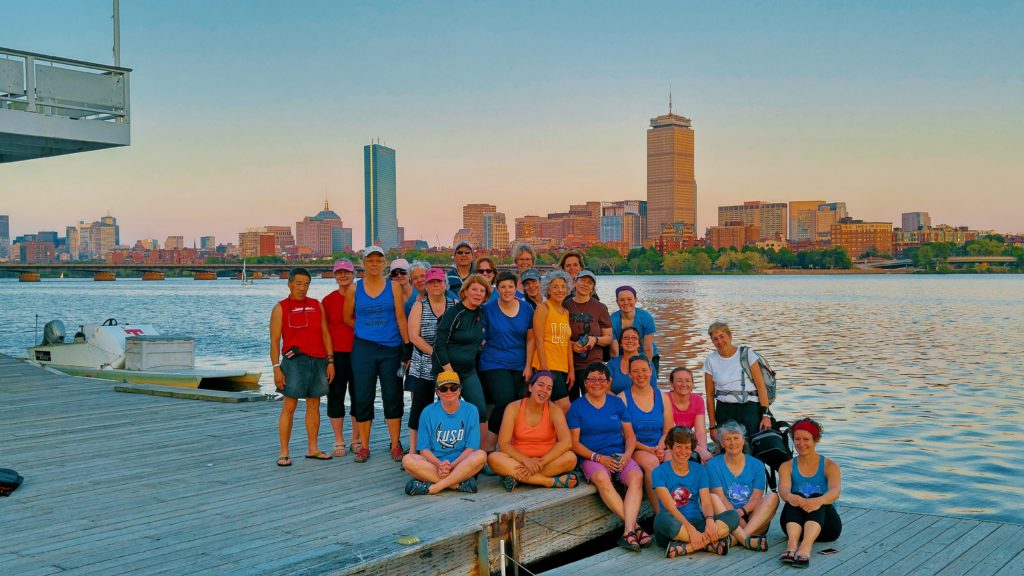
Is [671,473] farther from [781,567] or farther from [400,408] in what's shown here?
[400,408]

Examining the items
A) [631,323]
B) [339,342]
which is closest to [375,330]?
[339,342]

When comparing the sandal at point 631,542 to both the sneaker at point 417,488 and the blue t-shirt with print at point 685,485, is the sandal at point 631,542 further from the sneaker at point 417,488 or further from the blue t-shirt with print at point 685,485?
the sneaker at point 417,488

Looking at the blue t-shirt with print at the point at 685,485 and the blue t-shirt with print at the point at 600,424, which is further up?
the blue t-shirt with print at the point at 600,424

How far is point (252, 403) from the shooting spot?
35.2 feet

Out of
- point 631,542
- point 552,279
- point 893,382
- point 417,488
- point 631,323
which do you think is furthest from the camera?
point 893,382

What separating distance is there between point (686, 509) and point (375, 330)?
9.70 ft

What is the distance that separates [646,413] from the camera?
6812mm

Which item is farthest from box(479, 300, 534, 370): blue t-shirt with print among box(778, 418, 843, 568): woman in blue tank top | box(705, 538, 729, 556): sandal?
box(778, 418, 843, 568): woman in blue tank top

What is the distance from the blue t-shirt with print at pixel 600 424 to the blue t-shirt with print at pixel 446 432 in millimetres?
819

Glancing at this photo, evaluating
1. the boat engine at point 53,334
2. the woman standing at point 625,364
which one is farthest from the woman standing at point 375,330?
the boat engine at point 53,334

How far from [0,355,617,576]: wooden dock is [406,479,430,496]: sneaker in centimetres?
8

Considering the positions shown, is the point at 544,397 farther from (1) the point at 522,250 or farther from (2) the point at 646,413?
(1) the point at 522,250

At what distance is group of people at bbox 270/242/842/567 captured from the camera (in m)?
5.98

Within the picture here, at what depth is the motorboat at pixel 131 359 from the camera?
1631 cm
